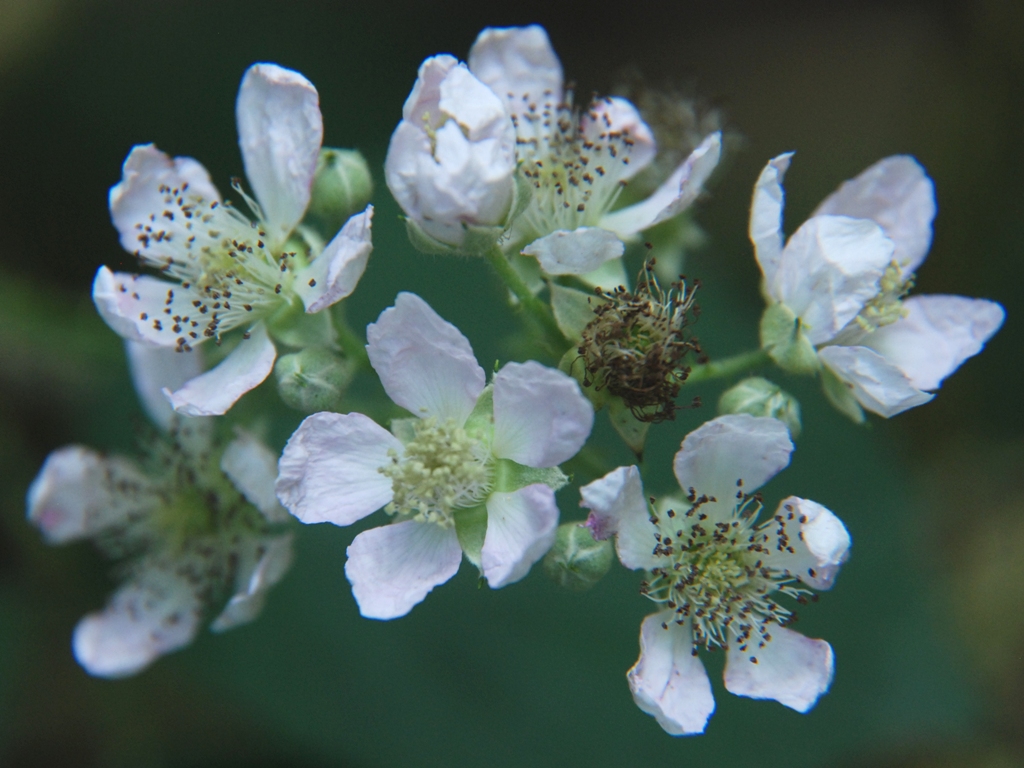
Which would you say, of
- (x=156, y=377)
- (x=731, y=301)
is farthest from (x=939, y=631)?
(x=156, y=377)

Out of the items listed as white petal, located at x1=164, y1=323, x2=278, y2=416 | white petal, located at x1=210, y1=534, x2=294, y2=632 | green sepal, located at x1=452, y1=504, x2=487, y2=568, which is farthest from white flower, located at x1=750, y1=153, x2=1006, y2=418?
white petal, located at x1=210, y1=534, x2=294, y2=632

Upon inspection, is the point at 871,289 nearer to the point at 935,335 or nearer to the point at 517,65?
the point at 935,335

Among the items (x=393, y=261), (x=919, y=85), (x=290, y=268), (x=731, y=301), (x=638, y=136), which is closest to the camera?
(x=290, y=268)

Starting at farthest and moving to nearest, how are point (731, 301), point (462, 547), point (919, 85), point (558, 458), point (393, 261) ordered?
point (919, 85), point (731, 301), point (393, 261), point (462, 547), point (558, 458)

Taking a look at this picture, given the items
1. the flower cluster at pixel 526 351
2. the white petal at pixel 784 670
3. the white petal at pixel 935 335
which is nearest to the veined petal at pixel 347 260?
the flower cluster at pixel 526 351

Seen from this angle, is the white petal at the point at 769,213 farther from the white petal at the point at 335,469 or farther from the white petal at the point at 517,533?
the white petal at the point at 335,469

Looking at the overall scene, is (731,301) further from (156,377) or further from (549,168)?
(156,377)

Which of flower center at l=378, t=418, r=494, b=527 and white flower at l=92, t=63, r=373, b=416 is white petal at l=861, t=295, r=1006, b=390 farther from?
white flower at l=92, t=63, r=373, b=416
